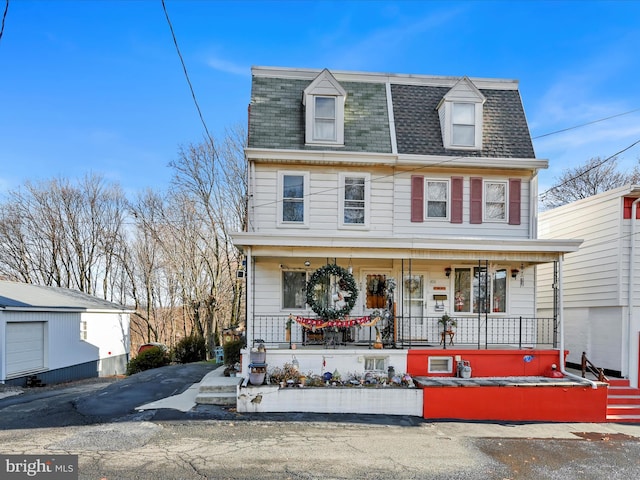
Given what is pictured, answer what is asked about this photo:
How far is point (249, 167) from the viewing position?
36.2 feet

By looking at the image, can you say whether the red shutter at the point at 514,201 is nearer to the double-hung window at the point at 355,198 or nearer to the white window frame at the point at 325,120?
the double-hung window at the point at 355,198

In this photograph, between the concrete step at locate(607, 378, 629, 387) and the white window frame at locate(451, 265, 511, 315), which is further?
the white window frame at locate(451, 265, 511, 315)

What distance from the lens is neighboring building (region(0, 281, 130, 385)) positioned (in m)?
13.4

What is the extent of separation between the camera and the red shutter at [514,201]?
37.6ft

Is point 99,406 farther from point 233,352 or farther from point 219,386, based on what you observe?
point 233,352

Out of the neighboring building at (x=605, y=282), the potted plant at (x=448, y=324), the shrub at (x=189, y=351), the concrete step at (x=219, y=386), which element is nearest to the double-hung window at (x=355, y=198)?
the potted plant at (x=448, y=324)

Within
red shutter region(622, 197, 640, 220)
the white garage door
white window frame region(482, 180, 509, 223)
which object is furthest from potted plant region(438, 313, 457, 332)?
the white garage door

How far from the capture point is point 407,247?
9.67 meters

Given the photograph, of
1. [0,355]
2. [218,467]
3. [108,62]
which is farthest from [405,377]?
[0,355]

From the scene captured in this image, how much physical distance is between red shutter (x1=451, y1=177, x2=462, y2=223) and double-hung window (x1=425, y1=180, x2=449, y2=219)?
0.17m

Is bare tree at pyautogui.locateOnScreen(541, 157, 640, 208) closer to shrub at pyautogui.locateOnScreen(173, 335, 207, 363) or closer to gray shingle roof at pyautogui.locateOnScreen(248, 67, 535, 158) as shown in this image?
gray shingle roof at pyautogui.locateOnScreen(248, 67, 535, 158)

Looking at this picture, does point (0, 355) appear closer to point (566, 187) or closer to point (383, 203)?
point (383, 203)

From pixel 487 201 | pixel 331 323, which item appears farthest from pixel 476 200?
pixel 331 323

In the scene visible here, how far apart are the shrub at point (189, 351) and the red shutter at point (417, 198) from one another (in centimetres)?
1351
